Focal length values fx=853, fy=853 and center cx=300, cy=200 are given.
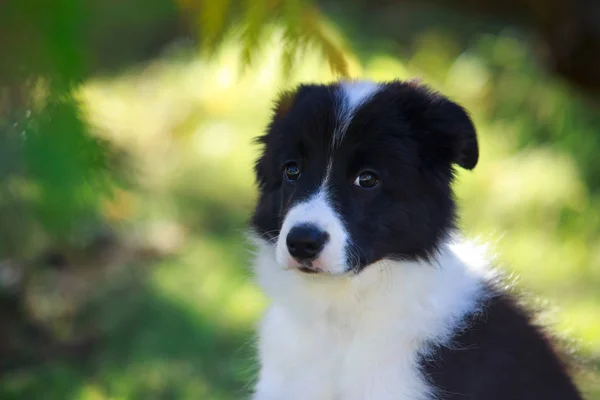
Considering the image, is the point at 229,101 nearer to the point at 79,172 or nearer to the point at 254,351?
the point at 254,351

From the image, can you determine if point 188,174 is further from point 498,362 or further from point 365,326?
point 498,362

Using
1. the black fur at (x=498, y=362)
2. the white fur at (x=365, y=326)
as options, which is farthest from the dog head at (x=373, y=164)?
the black fur at (x=498, y=362)

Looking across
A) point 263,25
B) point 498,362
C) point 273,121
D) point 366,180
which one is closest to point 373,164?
point 366,180

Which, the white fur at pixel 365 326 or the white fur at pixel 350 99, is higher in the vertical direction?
the white fur at pixel 350 99

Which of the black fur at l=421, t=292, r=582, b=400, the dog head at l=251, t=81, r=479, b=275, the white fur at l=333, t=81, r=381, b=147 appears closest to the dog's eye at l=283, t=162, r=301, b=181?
the dog head at l=251, t=81, r=479, b=275

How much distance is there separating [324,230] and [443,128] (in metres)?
0.64

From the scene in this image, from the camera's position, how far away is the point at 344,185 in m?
2.77

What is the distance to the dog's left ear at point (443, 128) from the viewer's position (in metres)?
2.89

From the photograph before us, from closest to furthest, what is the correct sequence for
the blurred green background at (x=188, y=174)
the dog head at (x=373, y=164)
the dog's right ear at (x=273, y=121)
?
the blurred green background at (x=188, y=174), the dog head at (x=373, y=164), the dog's right ear at (x=273, y=121)

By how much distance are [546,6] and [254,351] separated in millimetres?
2850

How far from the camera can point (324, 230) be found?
2557 millimetres

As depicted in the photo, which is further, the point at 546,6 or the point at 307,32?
the point at 546,6

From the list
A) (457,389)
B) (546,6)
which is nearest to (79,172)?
(457,389)

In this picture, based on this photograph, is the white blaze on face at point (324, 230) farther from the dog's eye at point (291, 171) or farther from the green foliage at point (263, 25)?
the green foliage at point (263, 25)
